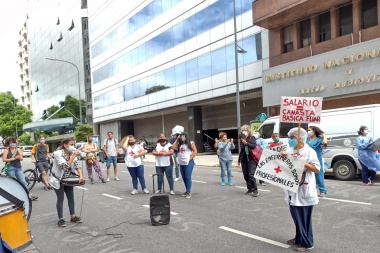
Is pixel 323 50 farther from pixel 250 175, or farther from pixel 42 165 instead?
pixel 42 165

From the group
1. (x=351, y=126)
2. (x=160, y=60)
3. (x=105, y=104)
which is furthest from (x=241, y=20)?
(x=105, y=104)

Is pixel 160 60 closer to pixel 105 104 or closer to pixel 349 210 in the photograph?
pixel 105 104

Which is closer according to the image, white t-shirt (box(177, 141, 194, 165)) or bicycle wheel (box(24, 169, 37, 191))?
white t-shirt (box(177, 141, 194, 165))

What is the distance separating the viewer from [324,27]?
19016mm

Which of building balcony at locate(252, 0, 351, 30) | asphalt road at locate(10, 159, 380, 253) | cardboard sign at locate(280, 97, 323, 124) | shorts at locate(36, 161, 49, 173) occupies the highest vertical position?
building balcony at locate(252, 0, 351, 30)

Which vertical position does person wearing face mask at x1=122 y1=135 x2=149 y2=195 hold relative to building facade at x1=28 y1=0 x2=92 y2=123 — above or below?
below

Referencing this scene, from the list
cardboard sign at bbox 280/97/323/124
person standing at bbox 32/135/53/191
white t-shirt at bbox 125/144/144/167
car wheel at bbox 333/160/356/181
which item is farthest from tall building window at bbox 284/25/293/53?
cardboard sign at bbox 280/97/323/124

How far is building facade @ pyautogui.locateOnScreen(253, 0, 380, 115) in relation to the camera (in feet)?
54.3

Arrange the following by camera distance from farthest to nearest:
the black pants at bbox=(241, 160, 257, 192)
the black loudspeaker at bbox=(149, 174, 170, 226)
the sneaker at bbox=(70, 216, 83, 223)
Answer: the black pants at bbox=(241, 160, 257, 192)
the sneaker at bbox=(70, 216, 83, 223)
the black loudspeaker at bbox=(149, 174, 170, 226)

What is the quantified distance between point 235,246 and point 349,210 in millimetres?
3112

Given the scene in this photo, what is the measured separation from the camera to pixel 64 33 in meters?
61.0

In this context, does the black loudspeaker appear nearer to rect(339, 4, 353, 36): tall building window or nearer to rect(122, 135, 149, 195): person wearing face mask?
rect(122, 135, 149, 195): person wearing face mask

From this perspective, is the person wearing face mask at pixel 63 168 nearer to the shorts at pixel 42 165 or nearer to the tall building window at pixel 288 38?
the shorts at pixel 42 165

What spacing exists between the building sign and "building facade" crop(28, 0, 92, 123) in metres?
25.6
